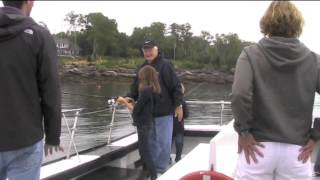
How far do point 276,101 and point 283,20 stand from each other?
41 centimetres

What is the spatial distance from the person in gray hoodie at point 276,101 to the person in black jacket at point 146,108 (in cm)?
265

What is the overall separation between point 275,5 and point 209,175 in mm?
1078

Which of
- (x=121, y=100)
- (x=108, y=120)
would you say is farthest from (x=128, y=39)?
(x=121, y=100)

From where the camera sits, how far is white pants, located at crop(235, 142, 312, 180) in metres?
2.29

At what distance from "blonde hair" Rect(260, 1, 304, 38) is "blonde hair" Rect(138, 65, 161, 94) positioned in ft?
8.64

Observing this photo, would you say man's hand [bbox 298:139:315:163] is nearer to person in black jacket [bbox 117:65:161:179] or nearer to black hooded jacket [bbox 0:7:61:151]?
black hooded jacket [bbox 0:7:61:151]

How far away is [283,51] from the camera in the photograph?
7.68ft

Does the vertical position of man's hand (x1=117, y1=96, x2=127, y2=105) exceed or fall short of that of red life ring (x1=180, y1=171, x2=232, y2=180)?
it exceeds it

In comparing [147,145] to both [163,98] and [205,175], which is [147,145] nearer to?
[163,98]

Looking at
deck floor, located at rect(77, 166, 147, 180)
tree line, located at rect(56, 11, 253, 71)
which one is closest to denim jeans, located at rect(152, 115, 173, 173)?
Answer: deck floor, located at rect(77, 166, 147, 180)

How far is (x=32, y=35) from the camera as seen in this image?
2381 millimetres

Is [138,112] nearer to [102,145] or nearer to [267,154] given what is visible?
[102,145]

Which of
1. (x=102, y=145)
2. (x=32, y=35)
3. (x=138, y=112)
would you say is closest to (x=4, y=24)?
(x=32, y=35)

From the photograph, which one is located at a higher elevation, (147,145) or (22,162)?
(22,162)
